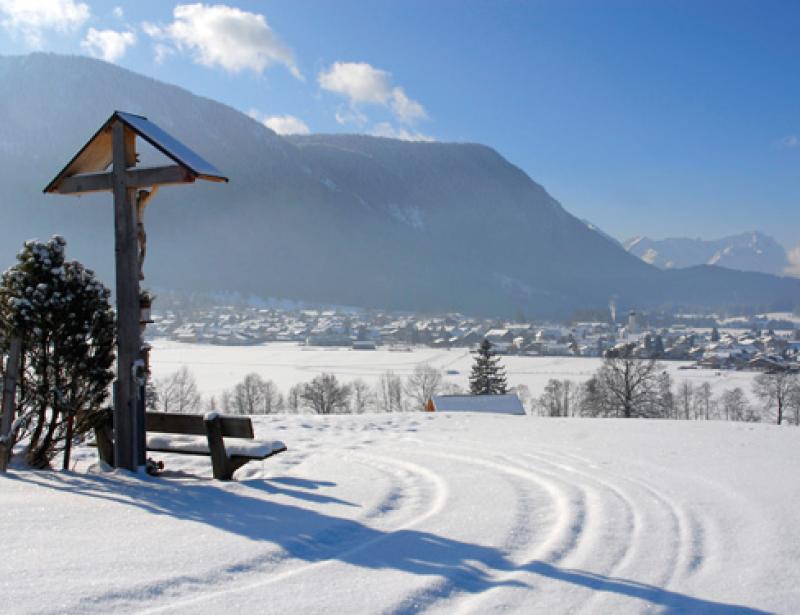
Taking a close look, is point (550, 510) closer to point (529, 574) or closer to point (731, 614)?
point (529, 574)

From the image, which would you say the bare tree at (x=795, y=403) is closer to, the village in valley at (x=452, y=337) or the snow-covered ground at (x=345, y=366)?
the snow-covered ground at (x=345, y=366)

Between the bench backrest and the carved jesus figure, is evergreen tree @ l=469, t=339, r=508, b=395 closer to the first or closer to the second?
the bench backrest

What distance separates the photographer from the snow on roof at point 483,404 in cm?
2306

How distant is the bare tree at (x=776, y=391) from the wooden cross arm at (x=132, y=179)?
45.0 m

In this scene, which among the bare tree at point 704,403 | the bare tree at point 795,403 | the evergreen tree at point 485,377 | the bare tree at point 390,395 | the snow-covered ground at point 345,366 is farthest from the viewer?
the snow-covered ground at point 345,366

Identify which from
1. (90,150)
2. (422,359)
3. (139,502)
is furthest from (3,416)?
(422,359)

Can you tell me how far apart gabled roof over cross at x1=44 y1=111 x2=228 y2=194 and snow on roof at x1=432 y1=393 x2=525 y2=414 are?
17103 millimetres

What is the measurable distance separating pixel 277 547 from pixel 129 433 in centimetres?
350

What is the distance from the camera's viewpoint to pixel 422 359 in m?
85.9

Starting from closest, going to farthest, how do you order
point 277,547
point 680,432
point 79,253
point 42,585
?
point 42,585
point 277,547
point 680,432
point 79,253

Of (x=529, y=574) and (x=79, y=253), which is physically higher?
(x=79, y=253)

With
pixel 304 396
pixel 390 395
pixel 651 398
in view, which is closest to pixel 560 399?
pixel 390 395

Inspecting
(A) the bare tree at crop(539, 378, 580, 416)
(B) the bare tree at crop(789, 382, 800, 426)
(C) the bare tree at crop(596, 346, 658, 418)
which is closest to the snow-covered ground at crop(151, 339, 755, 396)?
(A) the bare tree at crop(539, 378, 580, 416)

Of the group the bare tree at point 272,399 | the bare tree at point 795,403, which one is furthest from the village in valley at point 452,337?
the bare tree at point 272,399
